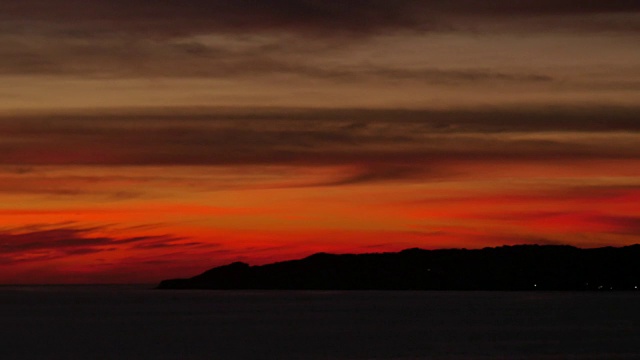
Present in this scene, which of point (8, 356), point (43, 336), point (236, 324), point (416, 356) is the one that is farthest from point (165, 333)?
point (416, 356)

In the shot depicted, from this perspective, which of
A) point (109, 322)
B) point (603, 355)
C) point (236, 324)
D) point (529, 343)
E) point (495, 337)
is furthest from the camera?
point (109, 322)

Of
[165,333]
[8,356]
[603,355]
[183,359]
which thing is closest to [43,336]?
[165,333]

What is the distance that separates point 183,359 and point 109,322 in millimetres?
54458

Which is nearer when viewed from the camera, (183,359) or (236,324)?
(183,359)

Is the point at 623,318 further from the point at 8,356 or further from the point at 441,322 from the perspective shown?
the point at 8,356

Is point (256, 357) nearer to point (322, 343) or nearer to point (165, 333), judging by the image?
point (322, 343)

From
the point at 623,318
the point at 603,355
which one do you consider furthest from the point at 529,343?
the point at 623,318

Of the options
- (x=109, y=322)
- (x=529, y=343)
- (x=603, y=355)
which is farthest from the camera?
(x=109, y=322)

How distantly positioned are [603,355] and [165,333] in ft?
131

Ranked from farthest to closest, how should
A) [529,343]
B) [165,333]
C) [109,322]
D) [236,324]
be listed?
[109,322]
[236,324]
[165,333]
[529,343]

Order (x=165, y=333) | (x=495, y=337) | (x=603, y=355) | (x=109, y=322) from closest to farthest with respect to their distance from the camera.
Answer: (x=603, y=355) → (x=495, y=337) → (x=165, y=333) → (x=109, y=322)

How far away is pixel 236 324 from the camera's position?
114 metres

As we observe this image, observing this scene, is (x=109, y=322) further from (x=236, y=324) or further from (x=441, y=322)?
(x=441, y=322)

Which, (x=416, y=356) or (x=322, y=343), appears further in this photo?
(x=322, y=343)
